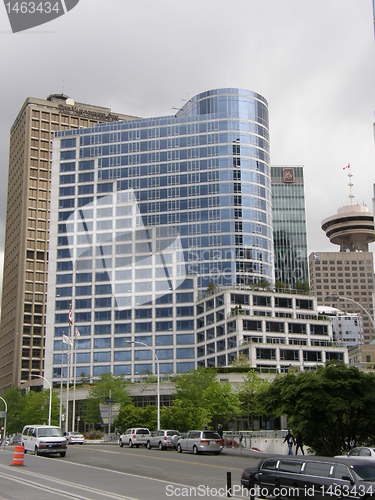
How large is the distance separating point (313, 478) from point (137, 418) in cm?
5264

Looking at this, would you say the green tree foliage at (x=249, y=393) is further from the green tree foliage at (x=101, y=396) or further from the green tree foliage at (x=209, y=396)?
the green tree foliage at (x=101, y=396)

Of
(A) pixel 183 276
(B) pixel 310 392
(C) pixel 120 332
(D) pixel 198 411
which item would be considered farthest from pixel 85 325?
(B) pixel 310 392

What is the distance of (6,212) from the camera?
193125 millimetres

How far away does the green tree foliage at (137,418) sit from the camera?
216 feet

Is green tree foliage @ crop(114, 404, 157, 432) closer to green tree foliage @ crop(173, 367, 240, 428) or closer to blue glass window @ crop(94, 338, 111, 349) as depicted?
green tree foliage @ crop(173, 367, 240, 428)

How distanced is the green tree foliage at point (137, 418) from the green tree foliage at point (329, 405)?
98.7ft

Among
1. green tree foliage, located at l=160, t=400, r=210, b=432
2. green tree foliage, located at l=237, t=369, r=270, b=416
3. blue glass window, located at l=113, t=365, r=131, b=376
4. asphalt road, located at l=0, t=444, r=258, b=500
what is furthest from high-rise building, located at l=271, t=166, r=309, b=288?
asphalt road, located at l=0, t=444, r=258, b=500

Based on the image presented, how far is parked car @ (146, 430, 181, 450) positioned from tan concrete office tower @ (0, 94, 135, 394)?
112 m

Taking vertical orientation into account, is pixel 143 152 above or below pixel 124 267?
above

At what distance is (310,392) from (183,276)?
286ft

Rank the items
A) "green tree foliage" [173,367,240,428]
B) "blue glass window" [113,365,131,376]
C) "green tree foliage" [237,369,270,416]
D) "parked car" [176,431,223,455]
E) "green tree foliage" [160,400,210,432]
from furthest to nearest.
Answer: "blue glass window" [113,365,131,376], "green tree foliage" [237,369,270,416], "green tree foliage" [173,367,240,428], "green tree foliage" [160,400,210,432], "parked car" [176,431,223,455]

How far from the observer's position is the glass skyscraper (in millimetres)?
121312

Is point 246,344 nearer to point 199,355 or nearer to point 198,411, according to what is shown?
point 199,355

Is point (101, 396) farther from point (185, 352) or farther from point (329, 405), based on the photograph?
point (329, 405)
